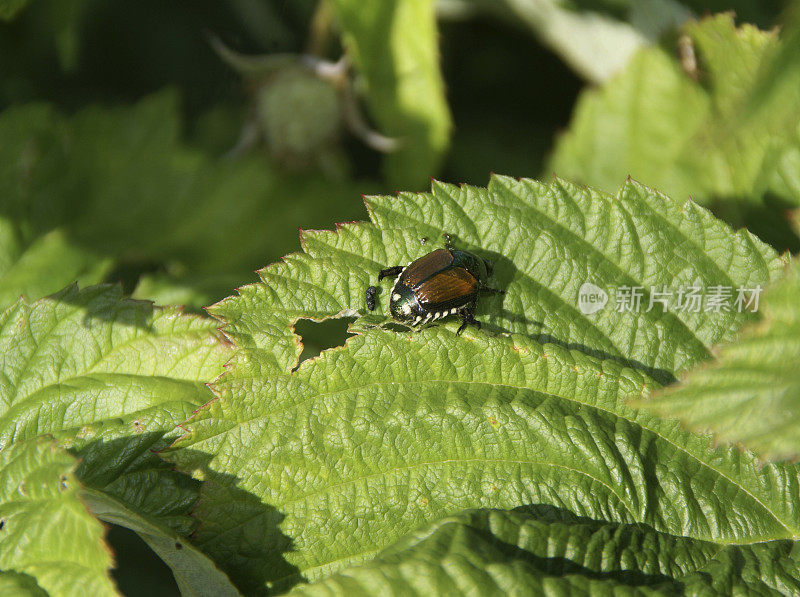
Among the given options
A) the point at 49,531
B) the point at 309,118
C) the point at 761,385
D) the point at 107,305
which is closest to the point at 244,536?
the point at 49,531

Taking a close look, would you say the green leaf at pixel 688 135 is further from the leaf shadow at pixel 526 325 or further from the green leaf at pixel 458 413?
the leaf shadow at pixel 526 325

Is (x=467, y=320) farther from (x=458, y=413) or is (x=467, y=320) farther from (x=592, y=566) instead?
(x=592, y=566)

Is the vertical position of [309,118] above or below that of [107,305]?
above

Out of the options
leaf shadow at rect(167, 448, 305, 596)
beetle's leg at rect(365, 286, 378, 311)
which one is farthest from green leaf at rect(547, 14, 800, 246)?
leaf shadow at rect(167, 448, 305, 596)

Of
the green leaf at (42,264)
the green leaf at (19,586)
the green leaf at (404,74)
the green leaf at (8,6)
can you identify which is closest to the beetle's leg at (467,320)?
the green leaf at (19,586)

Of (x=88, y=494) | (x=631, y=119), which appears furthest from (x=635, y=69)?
(x=88, y=494)

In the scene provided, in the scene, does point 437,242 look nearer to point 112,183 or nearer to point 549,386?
point 549,386

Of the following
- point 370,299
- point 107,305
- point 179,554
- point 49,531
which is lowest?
point 179,554
